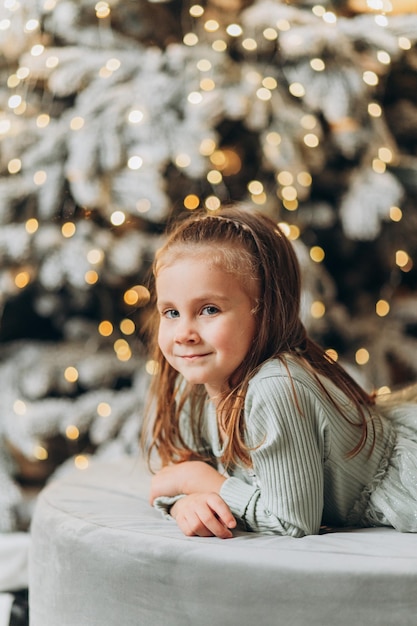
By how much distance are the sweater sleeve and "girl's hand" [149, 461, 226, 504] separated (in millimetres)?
75

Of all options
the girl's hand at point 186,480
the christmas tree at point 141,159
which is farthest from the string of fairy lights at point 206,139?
the girl's hand at point 186,480

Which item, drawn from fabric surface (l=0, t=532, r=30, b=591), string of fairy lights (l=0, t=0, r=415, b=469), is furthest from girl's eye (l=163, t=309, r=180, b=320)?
fabric surface (l=0, t=532, r=30, b=591)

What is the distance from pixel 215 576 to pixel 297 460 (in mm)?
178

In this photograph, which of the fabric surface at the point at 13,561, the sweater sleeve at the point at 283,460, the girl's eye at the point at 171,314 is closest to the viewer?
the sweater sleeve at the point at 283,460

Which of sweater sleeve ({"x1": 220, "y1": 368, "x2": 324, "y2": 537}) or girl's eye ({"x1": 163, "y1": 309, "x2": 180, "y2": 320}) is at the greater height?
girl's eye ({"x1": 163, "y1": 309, "x2": 180, "y2": 320})

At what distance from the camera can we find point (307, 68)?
184 cm

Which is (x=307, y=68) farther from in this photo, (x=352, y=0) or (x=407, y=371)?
(x=407, y=371)

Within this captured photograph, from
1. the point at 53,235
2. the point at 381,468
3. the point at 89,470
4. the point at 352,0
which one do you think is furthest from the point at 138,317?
the point at 381,468

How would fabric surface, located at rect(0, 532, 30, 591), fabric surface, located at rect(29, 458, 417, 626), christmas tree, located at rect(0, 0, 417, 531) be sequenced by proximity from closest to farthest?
fabric surface, located at rect(29, 458, 417, 626), fabric surface, located at rect(0, 532, 30, 591), christmas tree, located at rect(0, 0, 417, 531)

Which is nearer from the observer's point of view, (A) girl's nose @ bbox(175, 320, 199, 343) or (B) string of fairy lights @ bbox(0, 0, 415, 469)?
(A) girl's nose @ bbox(175, 320, 199, 343)

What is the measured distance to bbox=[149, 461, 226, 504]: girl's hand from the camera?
1.08m

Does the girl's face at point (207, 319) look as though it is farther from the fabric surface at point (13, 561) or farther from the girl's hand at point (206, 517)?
the fabric surface at point (13, 561)

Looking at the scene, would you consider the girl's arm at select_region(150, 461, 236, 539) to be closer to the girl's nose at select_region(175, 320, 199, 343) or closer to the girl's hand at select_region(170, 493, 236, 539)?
the girl's hand at select_region(170, 493, 236, 539)

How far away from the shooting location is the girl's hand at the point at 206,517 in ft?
3.14
